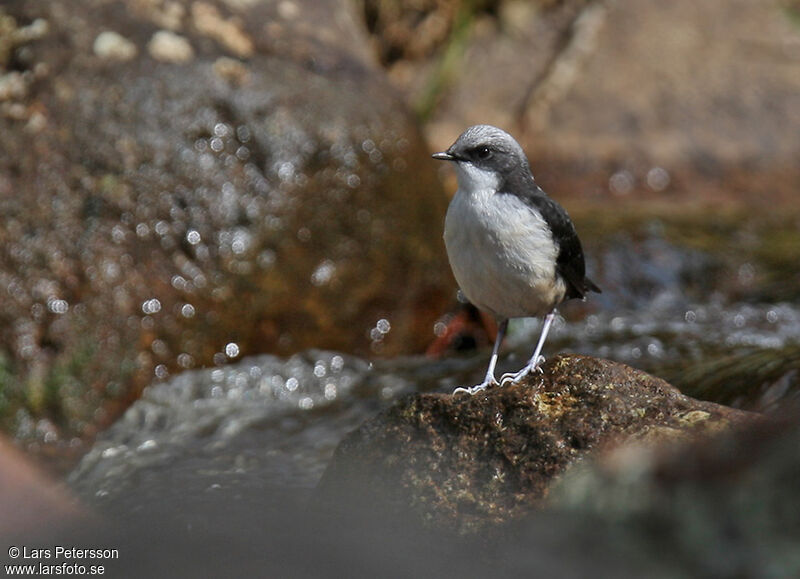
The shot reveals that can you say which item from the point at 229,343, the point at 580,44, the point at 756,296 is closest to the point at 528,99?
the point at 580,44

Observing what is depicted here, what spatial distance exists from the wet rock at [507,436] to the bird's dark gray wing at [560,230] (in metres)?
0.70

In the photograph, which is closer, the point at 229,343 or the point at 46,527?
the point at 46,527

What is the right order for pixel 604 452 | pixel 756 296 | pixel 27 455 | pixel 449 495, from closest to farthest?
pixel 604 452 → pixel 449 495 → pixel 27 455 → pixel 756 296

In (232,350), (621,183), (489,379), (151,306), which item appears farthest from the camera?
(621,183)

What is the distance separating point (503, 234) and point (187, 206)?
3.09 m

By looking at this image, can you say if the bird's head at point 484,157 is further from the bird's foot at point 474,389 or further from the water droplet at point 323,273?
the water droplet at point 323,273

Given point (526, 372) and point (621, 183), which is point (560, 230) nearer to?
point (526, 372)

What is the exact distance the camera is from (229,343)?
679 cm

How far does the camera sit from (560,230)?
15.0ft

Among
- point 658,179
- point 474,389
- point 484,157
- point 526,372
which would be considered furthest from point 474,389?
point 658,179

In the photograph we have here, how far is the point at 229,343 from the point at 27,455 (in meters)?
1.46

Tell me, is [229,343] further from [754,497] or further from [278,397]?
[754,497]

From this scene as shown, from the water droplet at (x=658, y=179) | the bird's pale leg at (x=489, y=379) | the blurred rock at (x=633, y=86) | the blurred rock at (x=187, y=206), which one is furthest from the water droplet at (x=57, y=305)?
the water droplet at (x=658, y=179)

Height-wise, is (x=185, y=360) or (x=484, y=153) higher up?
(x=484, y=153)
